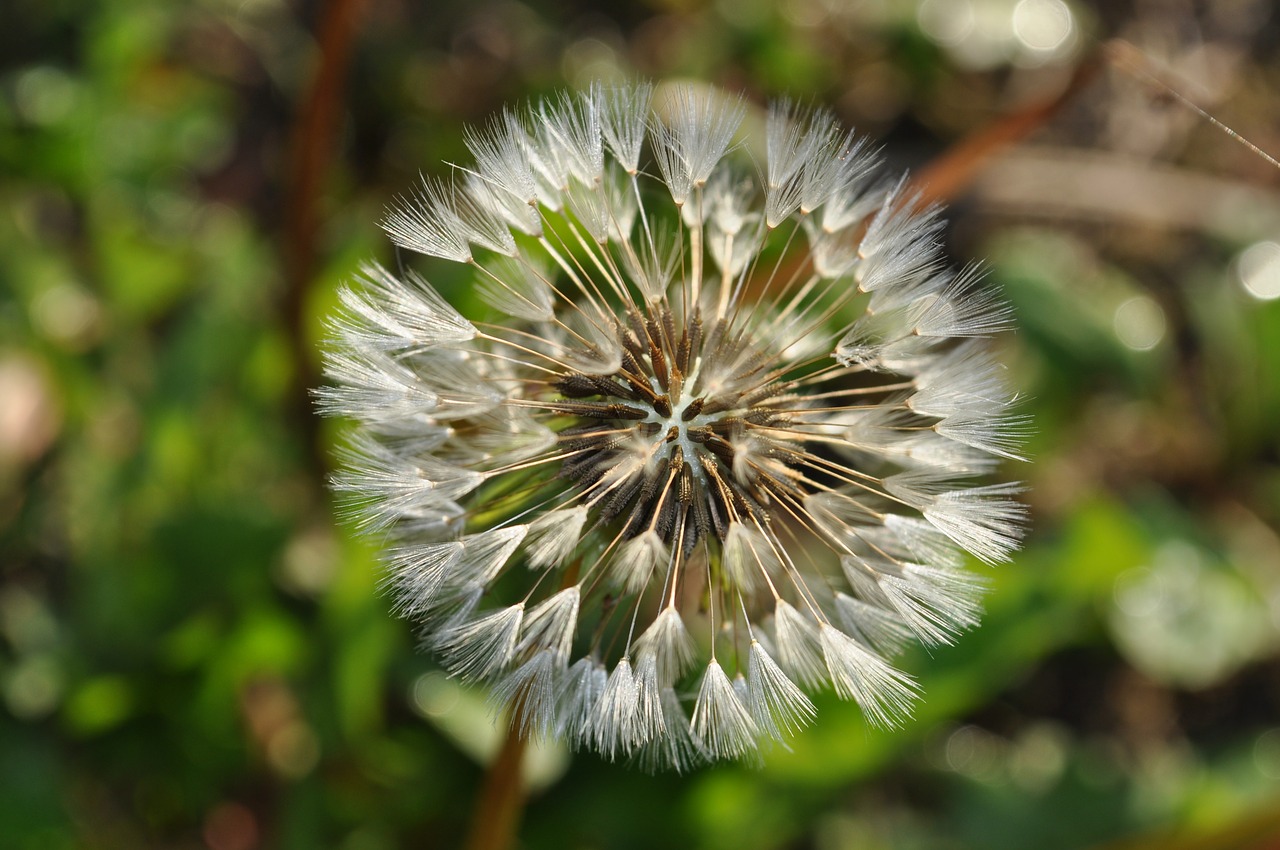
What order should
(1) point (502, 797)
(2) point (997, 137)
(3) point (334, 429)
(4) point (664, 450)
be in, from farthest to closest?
(3) point (334, 429) < (2) point (997, 137) < (1) point (502, 797) < (4) point (664, 450)

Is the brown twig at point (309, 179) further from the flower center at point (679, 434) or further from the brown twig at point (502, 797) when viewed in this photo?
the brown twig at point (502, 797)

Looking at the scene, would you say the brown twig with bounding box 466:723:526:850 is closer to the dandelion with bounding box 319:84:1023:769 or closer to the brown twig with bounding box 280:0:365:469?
the dandelion with bounding box 319:84:1023:769

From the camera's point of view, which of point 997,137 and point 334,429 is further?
point 334,429

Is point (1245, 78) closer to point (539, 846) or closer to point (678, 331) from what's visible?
point (678, 331)

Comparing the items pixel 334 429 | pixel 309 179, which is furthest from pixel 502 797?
pixel 309 179

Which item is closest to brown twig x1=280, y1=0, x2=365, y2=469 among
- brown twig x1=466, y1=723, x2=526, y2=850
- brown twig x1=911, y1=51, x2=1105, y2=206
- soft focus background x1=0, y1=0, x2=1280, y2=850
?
soft focus background x1=0, y1=0, x2=1280, y2=850

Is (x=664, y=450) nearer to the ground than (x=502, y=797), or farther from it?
farther from it

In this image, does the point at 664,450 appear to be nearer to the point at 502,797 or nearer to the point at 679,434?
the point at 679,434
